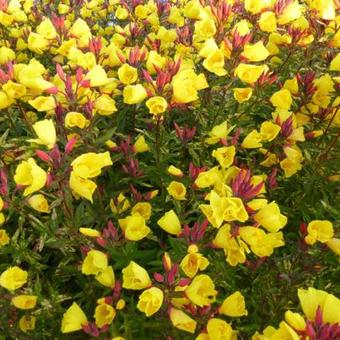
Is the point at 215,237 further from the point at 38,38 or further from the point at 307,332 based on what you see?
the point at 38,38

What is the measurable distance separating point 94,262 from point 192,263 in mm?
372

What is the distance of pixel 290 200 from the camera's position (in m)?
2.41

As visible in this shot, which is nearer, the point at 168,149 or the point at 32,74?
the point at 32,74

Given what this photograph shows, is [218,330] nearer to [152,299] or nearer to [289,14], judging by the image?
[152,299]

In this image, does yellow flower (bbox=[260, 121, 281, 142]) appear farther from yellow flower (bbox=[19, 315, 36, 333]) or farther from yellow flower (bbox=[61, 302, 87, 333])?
yellow flower (bbox=[19, 315, 36, 333])

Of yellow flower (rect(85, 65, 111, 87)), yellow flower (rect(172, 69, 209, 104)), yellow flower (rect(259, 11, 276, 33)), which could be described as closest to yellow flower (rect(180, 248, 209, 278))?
yellow flower (rect(172, 69, 209, 104))

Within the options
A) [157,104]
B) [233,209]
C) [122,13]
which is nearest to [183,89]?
[157,104]

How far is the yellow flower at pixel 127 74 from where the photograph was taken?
2240mm

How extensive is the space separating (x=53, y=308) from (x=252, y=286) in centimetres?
83

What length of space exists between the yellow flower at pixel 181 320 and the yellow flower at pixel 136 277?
0.42 feet

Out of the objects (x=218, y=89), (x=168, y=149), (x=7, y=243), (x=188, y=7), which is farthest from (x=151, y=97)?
(x=188, y=7)

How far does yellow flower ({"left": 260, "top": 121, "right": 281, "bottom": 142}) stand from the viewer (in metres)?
2.16

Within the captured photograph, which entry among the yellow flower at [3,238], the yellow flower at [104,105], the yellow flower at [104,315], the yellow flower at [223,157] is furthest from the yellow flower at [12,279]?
the yellow flower at [223,157]

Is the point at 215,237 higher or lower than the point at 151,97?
lower
